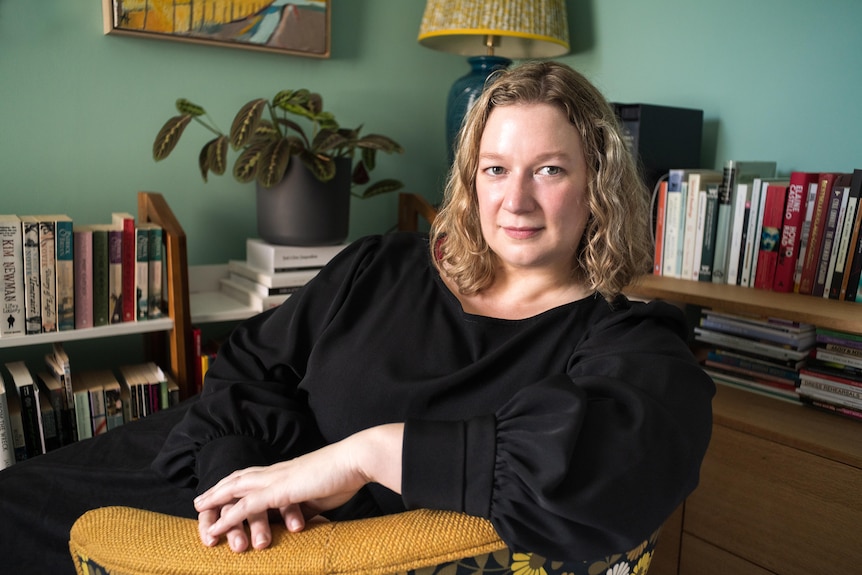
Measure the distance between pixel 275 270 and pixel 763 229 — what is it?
1222 millimetres

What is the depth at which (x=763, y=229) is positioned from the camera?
160cm

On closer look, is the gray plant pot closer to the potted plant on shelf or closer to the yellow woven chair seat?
the potted plant on shelf

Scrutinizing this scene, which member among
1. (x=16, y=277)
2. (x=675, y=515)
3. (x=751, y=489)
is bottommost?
(x=675, y=515)

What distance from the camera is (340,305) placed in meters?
1.20

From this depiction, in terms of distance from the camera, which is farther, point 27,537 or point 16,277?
point 16,277

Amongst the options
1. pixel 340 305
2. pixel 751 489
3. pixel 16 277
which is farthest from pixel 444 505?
pixel 16 277

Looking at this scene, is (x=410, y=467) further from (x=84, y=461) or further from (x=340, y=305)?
(x=84, y=461)

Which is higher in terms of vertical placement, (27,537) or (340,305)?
(340,305)

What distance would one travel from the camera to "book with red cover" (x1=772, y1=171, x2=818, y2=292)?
5.00 feet

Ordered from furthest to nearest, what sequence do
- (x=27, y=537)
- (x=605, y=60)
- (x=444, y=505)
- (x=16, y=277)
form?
(x=605, y=60) → (x=16, y=277) → (x=27, y=537) → (x=444, y=505)

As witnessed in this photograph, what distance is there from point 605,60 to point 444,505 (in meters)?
1.87

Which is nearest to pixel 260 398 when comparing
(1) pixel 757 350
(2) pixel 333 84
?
(1) pixel 757 350

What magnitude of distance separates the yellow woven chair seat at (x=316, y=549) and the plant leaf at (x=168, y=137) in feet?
3.85

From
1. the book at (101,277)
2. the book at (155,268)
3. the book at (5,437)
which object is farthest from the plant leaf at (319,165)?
the book at (5,437)
